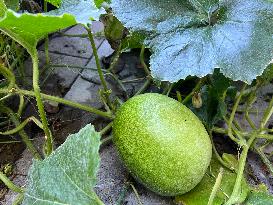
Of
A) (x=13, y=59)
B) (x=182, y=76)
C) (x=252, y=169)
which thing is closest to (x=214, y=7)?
(x=182, y=76)

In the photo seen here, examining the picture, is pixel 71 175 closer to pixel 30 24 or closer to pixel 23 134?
pixel 30 24

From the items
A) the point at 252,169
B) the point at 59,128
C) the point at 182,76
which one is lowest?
the point at 252,169

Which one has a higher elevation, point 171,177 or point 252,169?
point 171,177

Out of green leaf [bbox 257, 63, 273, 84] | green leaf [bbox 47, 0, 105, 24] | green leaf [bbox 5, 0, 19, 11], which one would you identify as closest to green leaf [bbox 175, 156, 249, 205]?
green leaf [bbox 257, 63, 273, 84]

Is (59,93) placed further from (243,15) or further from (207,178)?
(243,15)

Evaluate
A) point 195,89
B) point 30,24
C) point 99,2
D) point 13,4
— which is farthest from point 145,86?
point 30,24

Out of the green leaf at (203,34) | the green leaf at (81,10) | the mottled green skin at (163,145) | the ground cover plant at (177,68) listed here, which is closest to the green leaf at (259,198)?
the ground cover plant at (177,68)
